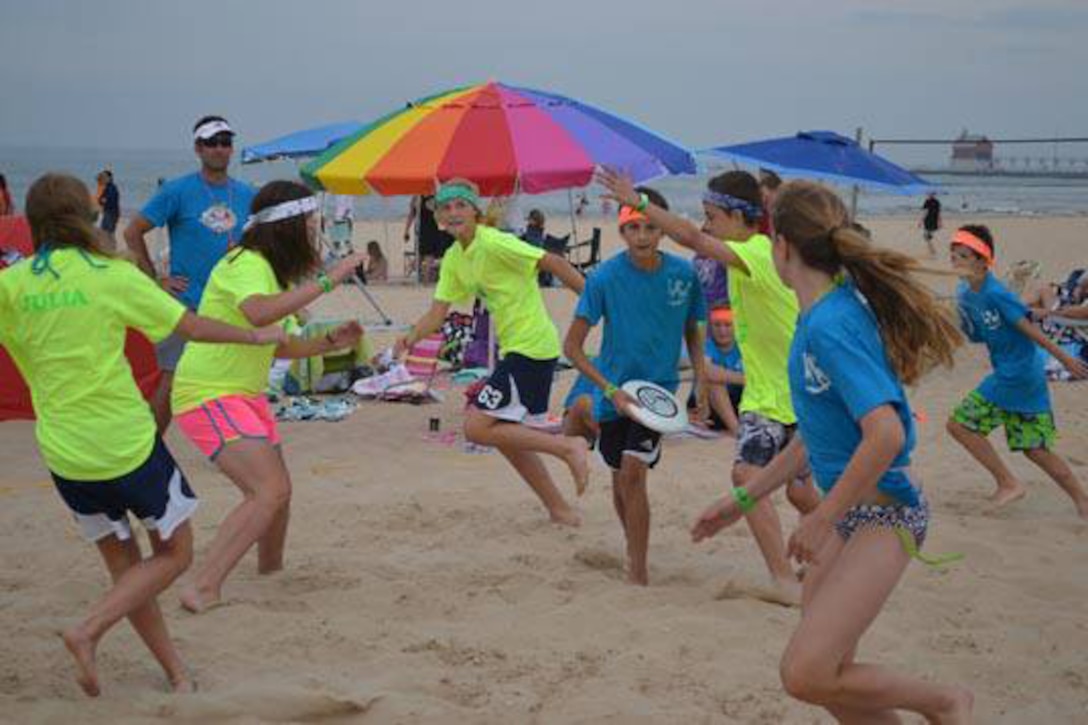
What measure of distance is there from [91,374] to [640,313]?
226 centimetres

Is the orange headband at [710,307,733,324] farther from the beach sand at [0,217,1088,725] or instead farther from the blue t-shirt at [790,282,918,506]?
the blue t-shirt at [790,282,918,506]

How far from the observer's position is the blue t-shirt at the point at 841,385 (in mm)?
3041

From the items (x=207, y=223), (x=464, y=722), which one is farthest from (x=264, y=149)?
A: (x=464, y=722)

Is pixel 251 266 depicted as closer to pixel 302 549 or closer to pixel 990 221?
pixel 302 549

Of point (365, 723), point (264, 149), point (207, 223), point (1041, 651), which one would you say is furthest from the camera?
point (264, 149)

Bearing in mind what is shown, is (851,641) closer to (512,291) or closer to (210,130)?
(512,291)

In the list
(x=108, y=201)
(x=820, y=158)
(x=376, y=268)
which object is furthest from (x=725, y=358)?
(x=108, y=201)

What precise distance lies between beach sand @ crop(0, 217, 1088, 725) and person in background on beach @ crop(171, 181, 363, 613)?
325 millimetres

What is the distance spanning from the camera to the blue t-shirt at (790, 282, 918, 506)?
9.98 ft

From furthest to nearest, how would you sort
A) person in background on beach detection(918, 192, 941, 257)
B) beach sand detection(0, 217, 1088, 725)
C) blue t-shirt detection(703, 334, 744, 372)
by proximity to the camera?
person in background on beach detection(918, 192, 941, 257)
blue t-shirt detection(703, 334, 744, 372)
beach sand detection(0, 217, 1088, 725)

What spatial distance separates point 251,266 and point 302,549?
1.64 m

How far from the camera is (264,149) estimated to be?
50.5 feet

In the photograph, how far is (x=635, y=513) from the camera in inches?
209

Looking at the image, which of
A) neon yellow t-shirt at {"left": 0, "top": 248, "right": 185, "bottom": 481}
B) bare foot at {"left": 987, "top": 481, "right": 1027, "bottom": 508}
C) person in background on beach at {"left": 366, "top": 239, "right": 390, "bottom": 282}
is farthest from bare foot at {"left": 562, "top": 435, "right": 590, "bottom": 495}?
person in background on beach at {"left": 366, "top": 239, "right": 390, "bottom": 282}
